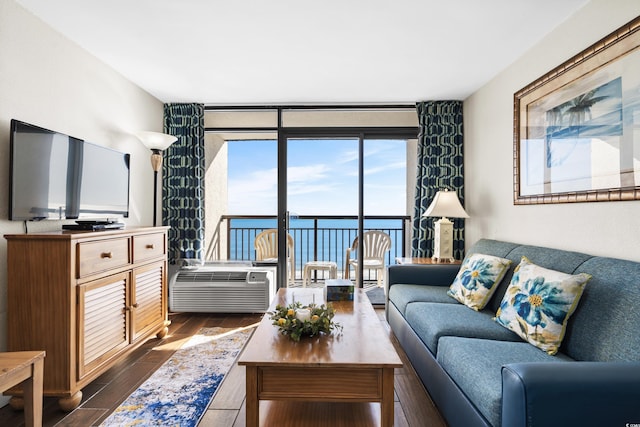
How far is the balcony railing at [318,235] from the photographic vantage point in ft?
17.0

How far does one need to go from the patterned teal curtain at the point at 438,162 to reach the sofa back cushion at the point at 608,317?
7.07 feet

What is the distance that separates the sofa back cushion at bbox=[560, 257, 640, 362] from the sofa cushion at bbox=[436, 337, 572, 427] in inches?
5.0

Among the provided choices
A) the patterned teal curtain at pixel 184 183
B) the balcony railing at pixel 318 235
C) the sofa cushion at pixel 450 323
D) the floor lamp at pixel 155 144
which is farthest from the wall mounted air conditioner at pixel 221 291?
the sofa cushion at pixel 450 323

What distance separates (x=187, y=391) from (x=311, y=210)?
9.41 ft

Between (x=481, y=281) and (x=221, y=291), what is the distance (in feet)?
8.61

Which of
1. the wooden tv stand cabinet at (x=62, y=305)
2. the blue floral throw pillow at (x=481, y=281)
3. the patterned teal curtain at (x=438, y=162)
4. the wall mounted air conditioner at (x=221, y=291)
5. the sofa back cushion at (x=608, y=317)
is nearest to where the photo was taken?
the sofa back cushion at (x=608, y=317)

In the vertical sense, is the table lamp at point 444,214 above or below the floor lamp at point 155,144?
below

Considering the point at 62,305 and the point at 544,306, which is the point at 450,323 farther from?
the point at 62,305

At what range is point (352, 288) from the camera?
8.83 feet

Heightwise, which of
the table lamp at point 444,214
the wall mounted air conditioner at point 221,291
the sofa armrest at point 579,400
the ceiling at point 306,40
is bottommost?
the wall mounted air conditioner at point 221,291

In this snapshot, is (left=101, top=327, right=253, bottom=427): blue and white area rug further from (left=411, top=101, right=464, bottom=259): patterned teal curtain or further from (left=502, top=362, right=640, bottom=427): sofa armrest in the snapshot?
(left=411, top=101, right=464, bottom=259): patterned teal curtain

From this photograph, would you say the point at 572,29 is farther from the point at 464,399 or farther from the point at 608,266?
the point at 464,399

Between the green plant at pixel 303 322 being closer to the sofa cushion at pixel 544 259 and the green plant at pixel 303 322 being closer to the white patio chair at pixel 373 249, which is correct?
the sofa cushion at pixel 544 259

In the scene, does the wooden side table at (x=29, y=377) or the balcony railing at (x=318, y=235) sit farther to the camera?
the balcony railing at (x=318, y=235)
